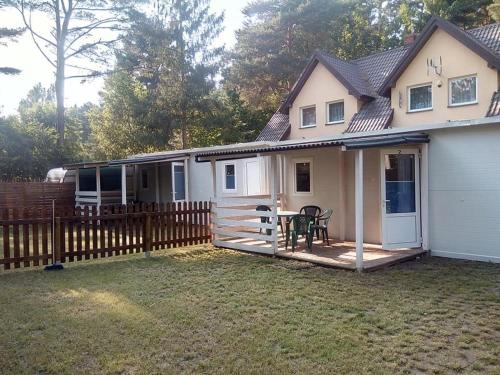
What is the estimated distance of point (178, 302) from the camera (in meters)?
6.02

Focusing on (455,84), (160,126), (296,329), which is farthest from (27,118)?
(296,329)

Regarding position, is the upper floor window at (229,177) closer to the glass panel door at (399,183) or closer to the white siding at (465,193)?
the glass panel door at (399,183)

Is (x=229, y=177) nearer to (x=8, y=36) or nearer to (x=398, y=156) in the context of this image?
(x=398, y=156)

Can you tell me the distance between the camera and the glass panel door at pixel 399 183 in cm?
946

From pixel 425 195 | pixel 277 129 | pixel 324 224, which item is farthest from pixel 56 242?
pixel 277 129

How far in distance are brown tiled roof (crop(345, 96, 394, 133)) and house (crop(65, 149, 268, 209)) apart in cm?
367

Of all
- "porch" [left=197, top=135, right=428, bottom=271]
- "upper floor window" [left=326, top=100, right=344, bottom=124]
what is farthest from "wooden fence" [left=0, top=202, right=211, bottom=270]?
"upper floor window" [left=326, top=100, right=344, bottom=124]

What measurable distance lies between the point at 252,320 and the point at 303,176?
7.66 m

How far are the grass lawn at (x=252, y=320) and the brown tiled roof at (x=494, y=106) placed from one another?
16.7 ft

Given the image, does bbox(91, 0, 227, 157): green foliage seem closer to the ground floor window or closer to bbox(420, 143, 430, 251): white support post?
the ground floor window

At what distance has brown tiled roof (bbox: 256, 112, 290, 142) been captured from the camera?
708 inches

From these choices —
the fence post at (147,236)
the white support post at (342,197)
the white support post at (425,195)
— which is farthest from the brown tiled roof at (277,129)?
the fence post at (147,236)

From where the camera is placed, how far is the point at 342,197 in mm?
11344

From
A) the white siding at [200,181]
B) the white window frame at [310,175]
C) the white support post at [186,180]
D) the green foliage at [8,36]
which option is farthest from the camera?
the green foliage at [8,36]
